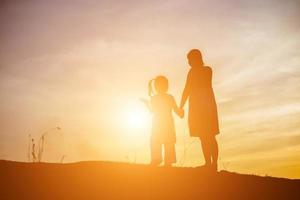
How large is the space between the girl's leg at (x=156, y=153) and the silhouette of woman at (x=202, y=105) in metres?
1.34

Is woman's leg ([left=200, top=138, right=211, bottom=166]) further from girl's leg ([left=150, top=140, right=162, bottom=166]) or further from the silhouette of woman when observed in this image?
girl's leg ([left=150, top=140, right=162, bottom=166])

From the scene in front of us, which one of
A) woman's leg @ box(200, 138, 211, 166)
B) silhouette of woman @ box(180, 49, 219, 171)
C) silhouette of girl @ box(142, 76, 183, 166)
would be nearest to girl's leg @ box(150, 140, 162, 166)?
silhouette of girl @ box(142, 76, 183, 166)

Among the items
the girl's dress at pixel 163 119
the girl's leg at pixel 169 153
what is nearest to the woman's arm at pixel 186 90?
the girl's dress at pixel 163 119

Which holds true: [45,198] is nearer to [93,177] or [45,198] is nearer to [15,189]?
[15,189]

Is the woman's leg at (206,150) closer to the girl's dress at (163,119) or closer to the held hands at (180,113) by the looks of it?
the held hands at (180,113)

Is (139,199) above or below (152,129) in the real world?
below

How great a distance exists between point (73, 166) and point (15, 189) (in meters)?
1.68

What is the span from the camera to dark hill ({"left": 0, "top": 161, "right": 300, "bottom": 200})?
30.1 ft

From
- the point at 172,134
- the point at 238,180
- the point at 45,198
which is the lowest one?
the point at 45,198

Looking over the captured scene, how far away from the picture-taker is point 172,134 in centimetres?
1260

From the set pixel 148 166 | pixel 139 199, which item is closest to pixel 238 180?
pixel 148 166

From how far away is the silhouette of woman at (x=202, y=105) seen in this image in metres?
11.3

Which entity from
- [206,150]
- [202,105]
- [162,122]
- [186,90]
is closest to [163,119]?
[162,122]

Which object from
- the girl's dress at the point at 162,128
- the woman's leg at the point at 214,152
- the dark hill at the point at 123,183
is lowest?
the dark hill at the point at 123,183
